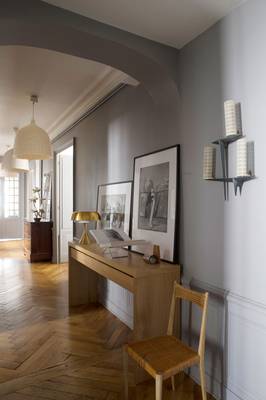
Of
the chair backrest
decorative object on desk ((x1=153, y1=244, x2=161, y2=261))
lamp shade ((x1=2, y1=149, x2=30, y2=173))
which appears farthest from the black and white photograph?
lamp shade ((x1=2, y1=149, x2=30, y2=173))

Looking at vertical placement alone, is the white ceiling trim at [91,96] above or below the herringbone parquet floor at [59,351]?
above

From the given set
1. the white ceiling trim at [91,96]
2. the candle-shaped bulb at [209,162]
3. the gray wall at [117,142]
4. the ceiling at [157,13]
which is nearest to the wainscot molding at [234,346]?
the candle-shaped bulb at [209,162]

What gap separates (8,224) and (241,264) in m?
8.97

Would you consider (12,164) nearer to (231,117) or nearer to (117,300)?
(117,300)

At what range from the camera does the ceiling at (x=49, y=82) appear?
2.93 meters

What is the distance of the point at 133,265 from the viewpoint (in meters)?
2.36

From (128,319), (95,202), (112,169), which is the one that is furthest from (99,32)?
(128,319)

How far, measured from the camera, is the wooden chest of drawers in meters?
6.27

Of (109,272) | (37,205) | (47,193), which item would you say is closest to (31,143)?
(109,272)

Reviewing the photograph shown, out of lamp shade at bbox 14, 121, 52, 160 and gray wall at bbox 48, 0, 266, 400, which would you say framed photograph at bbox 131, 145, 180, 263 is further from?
lamp shade at bbox 14, 121, 52, 160

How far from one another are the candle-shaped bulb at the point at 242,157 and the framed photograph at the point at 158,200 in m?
0.73

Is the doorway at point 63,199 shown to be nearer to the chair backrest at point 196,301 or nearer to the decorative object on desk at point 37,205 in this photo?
the decorative object on desk at point 37,205

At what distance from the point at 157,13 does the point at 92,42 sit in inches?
19.4

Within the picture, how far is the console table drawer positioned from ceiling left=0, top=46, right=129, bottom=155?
1.95 meters
